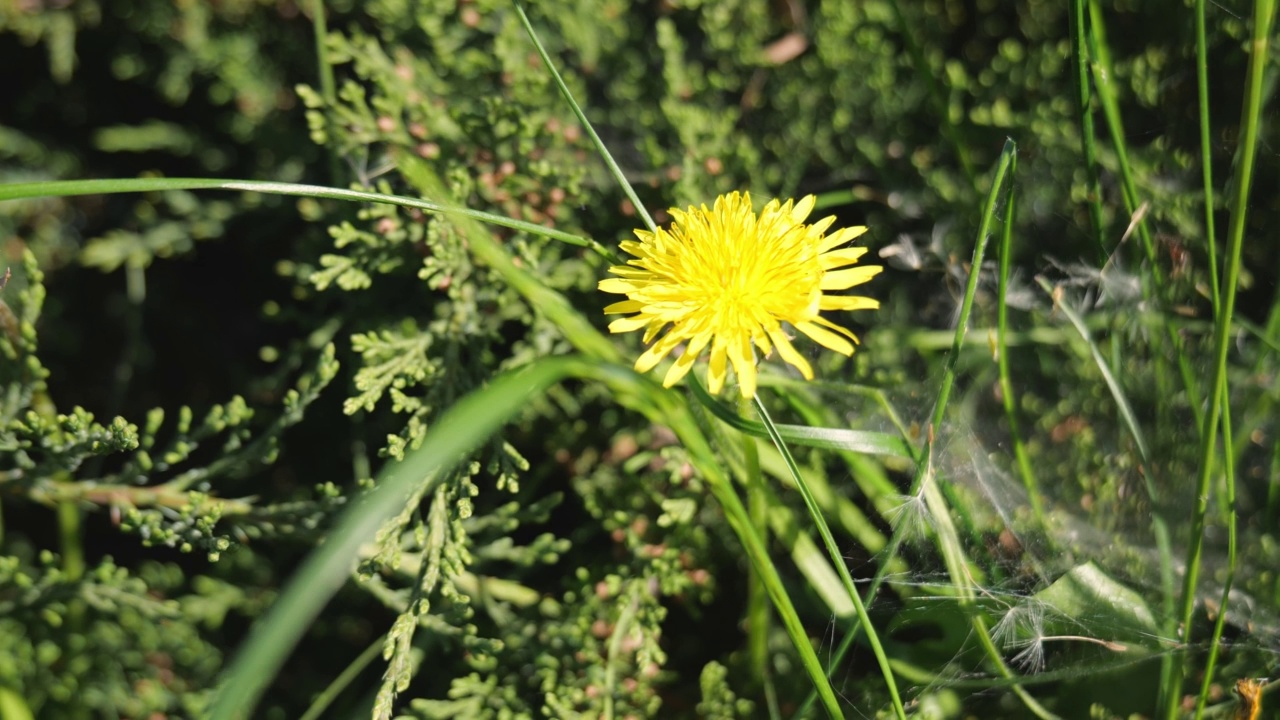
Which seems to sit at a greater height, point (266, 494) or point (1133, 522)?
point (266, 494)

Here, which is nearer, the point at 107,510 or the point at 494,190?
the point at 494,190

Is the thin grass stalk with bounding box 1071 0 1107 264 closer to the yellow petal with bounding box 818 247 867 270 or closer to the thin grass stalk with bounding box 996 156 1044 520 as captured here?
the thin grass stalk with bounding box 996 156 1044 520

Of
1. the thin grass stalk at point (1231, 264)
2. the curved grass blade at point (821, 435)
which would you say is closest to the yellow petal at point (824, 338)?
the curved grass blade at point (821, 435)

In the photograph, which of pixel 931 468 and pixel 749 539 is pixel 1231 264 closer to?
pixel 931 468

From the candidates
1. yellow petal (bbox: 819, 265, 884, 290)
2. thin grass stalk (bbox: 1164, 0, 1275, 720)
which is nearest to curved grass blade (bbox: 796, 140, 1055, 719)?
yellow petal (bbox: 819, 265, 884, 290)

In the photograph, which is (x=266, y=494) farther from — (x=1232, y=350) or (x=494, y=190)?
(x=1232, y=350)

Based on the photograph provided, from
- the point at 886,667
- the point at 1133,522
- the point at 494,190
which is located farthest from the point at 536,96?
the point at 1133,522
